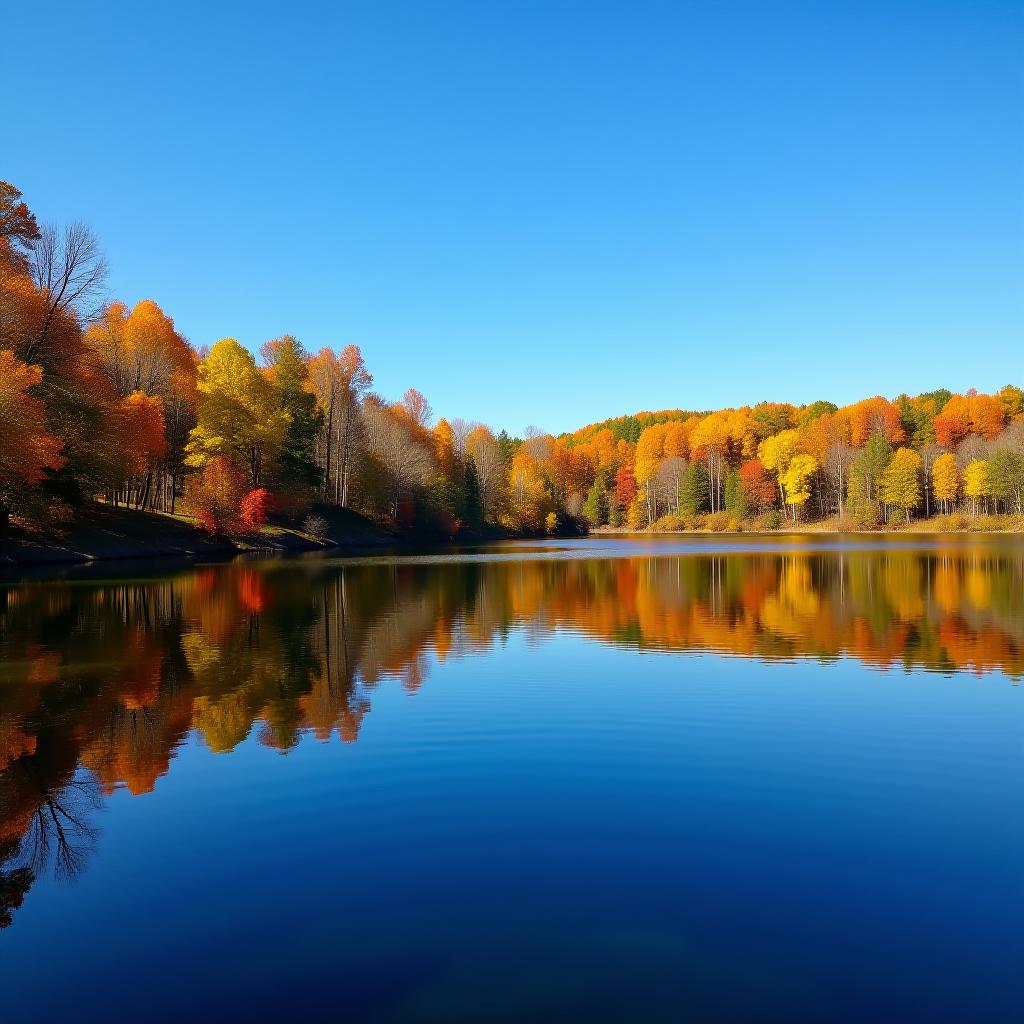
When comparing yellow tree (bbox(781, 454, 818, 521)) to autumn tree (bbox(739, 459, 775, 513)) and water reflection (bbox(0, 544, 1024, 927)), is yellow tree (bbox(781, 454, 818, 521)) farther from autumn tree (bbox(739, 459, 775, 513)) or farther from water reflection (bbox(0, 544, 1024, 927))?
water reflection (bbox(0, 544, 1024, 927))

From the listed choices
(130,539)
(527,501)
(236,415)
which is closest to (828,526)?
(527,501)

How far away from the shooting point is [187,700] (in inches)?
487

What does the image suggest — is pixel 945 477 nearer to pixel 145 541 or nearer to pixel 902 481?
pixel 902 481

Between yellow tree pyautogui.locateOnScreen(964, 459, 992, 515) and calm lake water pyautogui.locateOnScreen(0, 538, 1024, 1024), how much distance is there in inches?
3486

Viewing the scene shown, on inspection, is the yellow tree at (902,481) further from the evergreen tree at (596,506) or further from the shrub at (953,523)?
the evergreen tree at (596,506)

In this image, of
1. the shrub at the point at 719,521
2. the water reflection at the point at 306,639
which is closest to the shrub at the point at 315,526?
the water reflection at the point at 306,639

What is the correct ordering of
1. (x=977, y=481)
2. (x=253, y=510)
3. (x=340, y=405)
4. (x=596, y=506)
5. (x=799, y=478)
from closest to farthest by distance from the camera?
(x=253, y=510)
(x=340, y=405)
(x=977, y=481)
(x=799, y=478)
(x=596, y=506)

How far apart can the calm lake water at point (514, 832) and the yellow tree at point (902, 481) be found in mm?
90249

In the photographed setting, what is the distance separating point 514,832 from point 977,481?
103 meters

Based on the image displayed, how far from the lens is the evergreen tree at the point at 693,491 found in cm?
11500

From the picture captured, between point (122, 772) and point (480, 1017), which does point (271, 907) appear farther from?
point (122, 772)

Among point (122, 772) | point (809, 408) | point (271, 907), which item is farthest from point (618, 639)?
point (809, 408)

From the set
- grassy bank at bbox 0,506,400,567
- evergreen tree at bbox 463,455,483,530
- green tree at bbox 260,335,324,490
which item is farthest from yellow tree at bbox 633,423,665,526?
green tree at bbox 260,335,324,490

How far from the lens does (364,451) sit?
258ft
